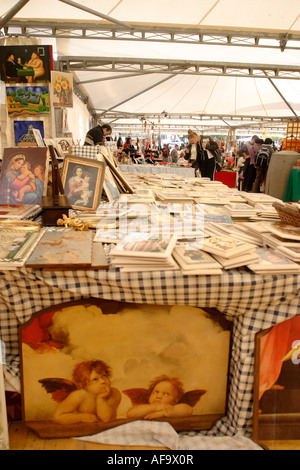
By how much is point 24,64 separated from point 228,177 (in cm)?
747

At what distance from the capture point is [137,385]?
1.61 m

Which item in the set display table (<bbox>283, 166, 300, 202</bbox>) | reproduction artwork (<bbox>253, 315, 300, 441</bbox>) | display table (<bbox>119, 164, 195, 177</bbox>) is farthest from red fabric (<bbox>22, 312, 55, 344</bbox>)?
display table (<bbox>119, 164, 195, 177</bbox>)

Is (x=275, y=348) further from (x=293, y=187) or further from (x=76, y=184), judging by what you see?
(x=293, y=187)

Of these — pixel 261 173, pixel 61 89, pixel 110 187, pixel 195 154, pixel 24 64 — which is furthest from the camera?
pixel 261 173

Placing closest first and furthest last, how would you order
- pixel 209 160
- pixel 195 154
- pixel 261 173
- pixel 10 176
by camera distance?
pixel 10 176
pixel 195 154
pixel 209 160
pixel 261 173

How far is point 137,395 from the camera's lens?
1616 mm

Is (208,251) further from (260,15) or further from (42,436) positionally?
(260,15)

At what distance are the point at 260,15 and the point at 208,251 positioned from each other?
6021 mm

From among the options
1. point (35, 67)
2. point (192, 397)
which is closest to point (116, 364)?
point (192, 397)

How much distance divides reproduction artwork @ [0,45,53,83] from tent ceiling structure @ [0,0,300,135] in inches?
19.7

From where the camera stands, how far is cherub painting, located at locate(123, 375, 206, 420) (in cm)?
162

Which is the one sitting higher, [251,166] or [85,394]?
[251,166]

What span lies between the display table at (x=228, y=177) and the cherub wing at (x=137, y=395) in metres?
8.69

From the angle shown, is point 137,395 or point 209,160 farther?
point 209,160
